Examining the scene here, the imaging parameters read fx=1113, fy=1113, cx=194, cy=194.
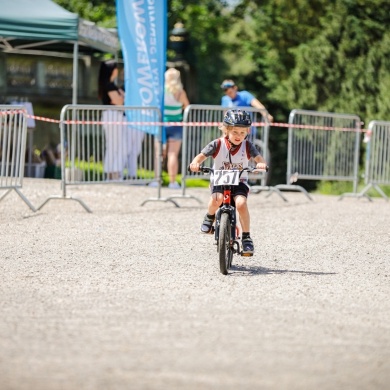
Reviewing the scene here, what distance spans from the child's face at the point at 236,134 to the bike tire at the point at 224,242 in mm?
800

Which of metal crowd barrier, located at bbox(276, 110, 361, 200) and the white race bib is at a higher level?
the white race bib

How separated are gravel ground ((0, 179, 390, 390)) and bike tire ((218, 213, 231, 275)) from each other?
0.09 metres

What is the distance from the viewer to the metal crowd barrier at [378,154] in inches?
723

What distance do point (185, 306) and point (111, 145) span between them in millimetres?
8652

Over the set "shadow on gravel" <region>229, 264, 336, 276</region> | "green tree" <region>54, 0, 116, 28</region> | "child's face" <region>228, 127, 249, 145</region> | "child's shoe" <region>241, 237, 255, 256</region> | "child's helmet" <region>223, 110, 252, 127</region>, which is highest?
"green tree" <region>54, 0, 116, 28</region>

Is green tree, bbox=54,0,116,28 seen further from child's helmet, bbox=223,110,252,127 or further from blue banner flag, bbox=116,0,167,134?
child's helmet, bbox=223,110,252,127

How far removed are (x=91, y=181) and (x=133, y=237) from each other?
3.70m

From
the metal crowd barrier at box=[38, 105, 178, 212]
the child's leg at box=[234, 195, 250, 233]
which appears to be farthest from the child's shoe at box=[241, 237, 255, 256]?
the metal crowd barrier at box=[38, 105, 178, 212]

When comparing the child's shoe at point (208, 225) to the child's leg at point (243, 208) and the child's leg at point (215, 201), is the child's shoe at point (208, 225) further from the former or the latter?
the child's leg at point (243, 208)

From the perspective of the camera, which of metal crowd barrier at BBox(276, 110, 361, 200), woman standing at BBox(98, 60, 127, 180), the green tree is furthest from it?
the green tree

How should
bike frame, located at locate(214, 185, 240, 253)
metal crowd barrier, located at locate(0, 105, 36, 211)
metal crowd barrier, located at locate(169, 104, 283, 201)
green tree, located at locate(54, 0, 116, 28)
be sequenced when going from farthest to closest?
1. green tree, located at locate(54, 0, 116, 28)
2. metal crowd barrier, located at locate(169, 104, 283, 201)
3. metal crowd barrier, located at locate(0, 105, 36, 211)
4. bike frame, located at locate(214, 185, 240, 253)

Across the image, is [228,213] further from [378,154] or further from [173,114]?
[378,154]

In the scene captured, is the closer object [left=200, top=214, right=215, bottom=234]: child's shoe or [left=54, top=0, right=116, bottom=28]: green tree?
[left=200, top=214, right=215, bottom=234]: child's shoe

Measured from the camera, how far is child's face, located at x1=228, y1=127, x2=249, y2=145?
31.3 ft
